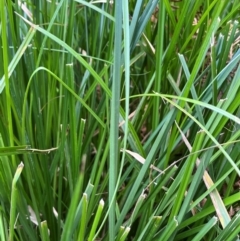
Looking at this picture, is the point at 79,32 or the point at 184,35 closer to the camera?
the point at 184,35

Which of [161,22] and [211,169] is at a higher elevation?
[161,22]

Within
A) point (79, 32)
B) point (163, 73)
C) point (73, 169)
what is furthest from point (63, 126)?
point (79, 32)

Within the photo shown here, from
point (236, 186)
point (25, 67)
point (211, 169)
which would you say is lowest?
point (236, 186)

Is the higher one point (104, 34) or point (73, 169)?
point (104, 34)

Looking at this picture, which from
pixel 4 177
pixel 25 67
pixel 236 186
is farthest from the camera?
pixel 236 186

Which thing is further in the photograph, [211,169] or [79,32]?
[79,32]

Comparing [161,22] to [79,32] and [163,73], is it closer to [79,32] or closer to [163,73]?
[163,73]

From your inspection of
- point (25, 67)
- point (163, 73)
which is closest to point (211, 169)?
point (163, 73)

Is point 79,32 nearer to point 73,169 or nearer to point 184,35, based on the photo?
point 184,35

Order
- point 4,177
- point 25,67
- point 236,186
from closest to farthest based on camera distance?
point 4,177 → point 25,67 → point 236,186
